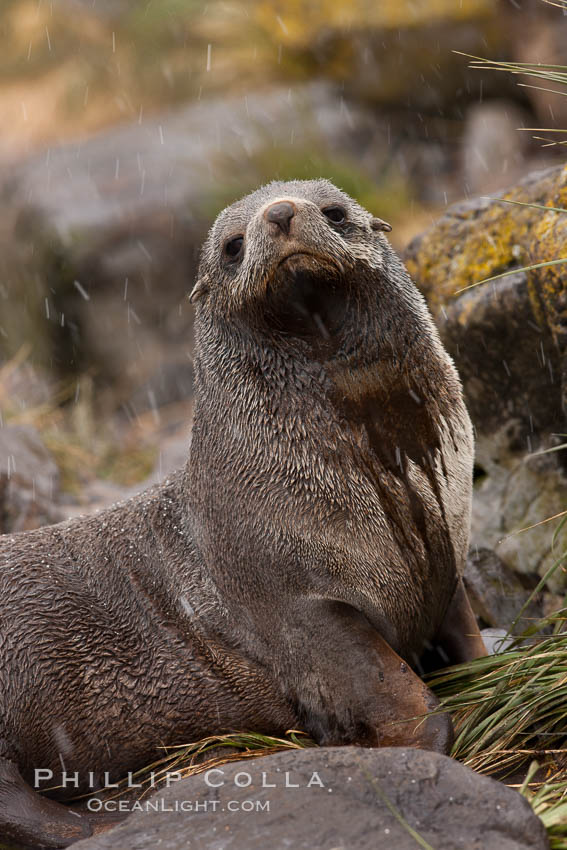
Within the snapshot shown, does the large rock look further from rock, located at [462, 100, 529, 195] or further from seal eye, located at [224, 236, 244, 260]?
rock, located at [462, 100, 529, 195]

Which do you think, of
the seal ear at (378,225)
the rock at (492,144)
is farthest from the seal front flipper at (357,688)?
the rock at (492,144)

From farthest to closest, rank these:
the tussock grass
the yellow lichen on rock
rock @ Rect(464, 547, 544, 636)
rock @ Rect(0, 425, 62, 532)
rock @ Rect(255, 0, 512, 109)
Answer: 1. rock @ Rect(255, 0, 512, 109)
2. the tussock grass
3. rock @ Rect(0, 425, 62, 532)
4. rock @ Rect(464, 547, 544, 636)
5. the yellow lichen on rock

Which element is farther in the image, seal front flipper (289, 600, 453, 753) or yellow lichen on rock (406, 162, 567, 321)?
yellow lichen on rock (406, 162, 567, 321)

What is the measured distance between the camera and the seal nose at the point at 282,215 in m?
3.87

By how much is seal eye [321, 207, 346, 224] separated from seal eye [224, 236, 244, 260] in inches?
15.5

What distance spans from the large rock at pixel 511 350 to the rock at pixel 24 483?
149 inches

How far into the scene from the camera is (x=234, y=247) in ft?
14.5

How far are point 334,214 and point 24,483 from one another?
183 inches

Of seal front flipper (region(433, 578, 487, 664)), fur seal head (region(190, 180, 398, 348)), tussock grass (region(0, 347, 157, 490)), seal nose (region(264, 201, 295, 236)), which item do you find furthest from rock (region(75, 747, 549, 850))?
tussock grass (region(0, 347, 157, 490))

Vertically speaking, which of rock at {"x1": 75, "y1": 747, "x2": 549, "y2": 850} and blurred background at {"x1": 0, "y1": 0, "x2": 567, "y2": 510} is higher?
blurred background at {"x1": 0, "y1": 0, "x2": 567, "y2": 510}

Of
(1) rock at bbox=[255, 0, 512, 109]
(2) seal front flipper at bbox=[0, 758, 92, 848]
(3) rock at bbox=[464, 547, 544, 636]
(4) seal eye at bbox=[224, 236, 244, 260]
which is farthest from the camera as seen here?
(1) rock at bbox=[255, 0, 512, 109]

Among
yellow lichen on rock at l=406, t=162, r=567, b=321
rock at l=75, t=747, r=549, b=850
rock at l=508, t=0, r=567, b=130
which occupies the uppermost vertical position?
rock at l=508, t=0, r=567, b=130

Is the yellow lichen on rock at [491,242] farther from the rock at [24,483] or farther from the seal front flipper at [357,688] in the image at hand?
the rock at [24,483]

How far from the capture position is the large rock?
5.03m
